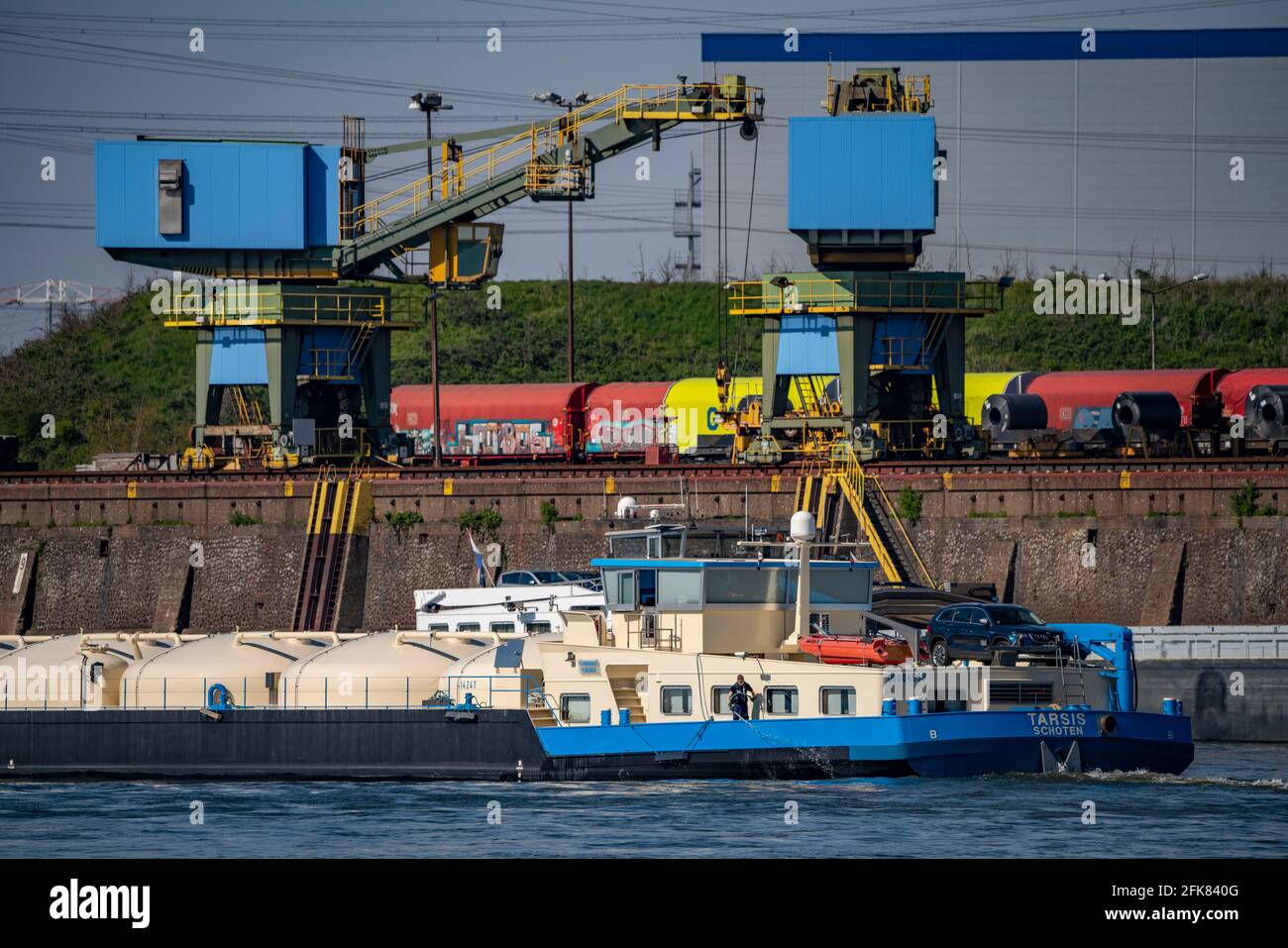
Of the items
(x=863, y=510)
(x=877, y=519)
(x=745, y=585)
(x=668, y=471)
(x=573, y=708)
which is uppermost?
(x=668, y=471)

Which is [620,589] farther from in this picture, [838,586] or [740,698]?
[838,586]

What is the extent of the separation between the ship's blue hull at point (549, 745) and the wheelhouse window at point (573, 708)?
726 mm

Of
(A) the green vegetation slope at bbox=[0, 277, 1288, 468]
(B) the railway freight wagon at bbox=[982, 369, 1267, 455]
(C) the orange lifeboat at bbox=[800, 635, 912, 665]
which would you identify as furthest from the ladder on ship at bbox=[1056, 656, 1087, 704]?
(A) the green vegetation slope at bbox=[0, 277, 1288, 468]

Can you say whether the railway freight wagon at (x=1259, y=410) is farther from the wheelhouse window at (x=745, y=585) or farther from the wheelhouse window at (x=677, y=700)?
the wheelhouse window at (x=677, y=700)

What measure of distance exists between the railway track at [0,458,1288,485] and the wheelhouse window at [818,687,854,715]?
75.8 feet

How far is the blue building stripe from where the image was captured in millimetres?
102562

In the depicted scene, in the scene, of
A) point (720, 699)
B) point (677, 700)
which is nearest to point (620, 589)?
point (677, 700)

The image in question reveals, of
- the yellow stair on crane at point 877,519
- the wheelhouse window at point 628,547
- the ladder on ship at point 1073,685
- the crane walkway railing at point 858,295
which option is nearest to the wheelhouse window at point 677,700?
the wheelhouse window at point 628,547

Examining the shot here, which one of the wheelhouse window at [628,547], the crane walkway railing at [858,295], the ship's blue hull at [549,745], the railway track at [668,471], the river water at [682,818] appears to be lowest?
the river water at [682,818]

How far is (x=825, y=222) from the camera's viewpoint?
213 feet

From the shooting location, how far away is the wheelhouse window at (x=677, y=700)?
4050 centimetres

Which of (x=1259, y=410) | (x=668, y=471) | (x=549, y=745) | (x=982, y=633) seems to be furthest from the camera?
(x=668, y=471)

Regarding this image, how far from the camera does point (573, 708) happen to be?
41469 millimetres

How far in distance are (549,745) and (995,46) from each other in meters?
72.6
